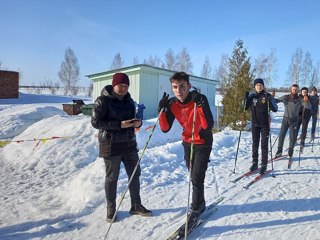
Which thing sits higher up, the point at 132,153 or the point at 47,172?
the point at 132,153

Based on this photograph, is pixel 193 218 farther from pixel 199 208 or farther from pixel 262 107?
pixel 262 107

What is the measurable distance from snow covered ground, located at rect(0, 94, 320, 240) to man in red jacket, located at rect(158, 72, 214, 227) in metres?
0.59

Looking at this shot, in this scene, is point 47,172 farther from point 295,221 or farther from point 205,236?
point 295,221

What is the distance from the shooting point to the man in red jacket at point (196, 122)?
3.84 meters

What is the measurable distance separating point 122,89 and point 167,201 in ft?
6.99

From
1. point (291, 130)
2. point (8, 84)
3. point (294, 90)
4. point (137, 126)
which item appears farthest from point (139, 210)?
point (8, 84)

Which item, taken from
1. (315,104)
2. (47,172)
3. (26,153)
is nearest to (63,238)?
(47,172)

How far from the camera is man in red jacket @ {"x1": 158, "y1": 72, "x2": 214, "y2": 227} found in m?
3.84

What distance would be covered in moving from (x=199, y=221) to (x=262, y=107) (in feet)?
11.7

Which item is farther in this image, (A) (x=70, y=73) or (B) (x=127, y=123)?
(A) (x=70, y=73)

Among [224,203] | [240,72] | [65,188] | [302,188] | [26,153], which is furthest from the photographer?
[240,72]

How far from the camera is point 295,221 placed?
4164 millimetres

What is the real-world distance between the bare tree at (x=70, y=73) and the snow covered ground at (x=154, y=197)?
52.0m

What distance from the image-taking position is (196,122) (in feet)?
13.0
